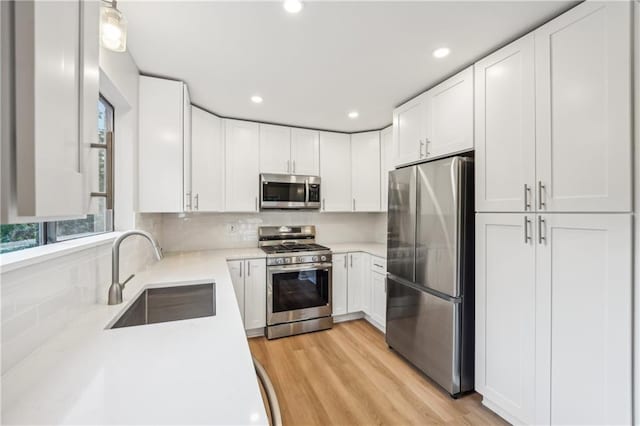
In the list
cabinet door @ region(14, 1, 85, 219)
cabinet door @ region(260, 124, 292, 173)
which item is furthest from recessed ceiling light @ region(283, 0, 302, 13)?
cabinet door @ region(260, 124, 292, 173)

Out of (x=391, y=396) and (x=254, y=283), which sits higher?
(x=254, y=283)

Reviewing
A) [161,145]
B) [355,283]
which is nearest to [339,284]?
[355,283]

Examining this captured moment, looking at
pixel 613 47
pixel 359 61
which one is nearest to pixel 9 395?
pixel 359 61

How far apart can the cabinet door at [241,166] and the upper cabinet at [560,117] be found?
86.7 inches

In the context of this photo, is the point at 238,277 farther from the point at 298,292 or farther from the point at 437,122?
the point at 437,122

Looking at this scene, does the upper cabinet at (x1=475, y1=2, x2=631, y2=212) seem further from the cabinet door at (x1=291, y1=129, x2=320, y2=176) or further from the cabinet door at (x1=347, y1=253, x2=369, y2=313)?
the cabinet door at (x1=291, y1=129, x2=320, y2=176)

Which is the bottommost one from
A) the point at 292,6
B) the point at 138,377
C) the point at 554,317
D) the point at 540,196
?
the point at 554,317

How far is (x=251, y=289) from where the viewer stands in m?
2.75

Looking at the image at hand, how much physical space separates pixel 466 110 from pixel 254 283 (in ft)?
7.93

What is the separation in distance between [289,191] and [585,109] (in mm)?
2484

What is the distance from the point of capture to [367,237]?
13.0 ft

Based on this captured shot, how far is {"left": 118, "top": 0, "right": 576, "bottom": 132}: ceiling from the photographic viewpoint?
136 cm

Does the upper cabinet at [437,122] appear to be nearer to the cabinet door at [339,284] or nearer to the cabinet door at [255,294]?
the cabinet door at [339,284]

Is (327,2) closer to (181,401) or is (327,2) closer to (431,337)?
(181,401)
